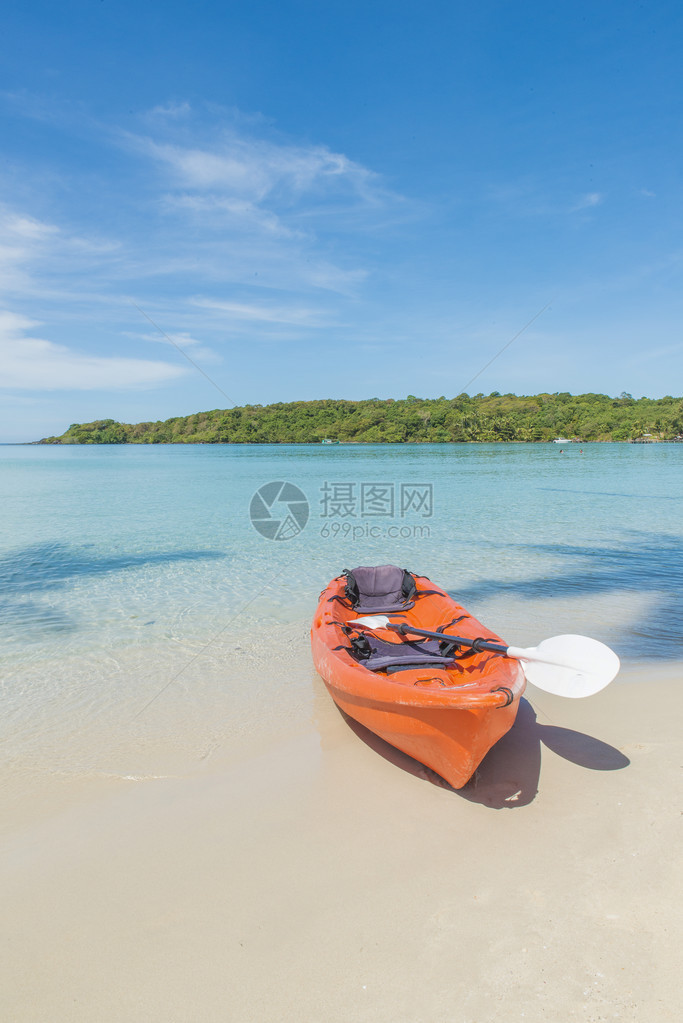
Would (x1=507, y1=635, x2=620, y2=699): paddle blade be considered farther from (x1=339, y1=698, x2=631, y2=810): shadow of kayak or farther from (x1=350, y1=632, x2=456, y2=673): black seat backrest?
(x1=350, y1=632, x2=456, y2=673): black seat backrest

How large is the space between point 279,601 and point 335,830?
4.79 m

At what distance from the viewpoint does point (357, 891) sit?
8.23 ft

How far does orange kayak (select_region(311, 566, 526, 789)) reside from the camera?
9.41 ft

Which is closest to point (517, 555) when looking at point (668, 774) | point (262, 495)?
point (668, 774)

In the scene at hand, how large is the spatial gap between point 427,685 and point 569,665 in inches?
32.8

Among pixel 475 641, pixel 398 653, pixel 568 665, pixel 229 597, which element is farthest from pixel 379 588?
pixel 229 597

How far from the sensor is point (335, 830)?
9.63 feet

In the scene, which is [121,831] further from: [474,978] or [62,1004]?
[474,978]

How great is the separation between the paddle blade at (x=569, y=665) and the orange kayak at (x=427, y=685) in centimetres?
18

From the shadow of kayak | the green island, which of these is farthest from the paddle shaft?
the green island

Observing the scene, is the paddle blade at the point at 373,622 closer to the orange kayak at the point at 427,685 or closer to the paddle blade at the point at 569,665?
the orange kayak at the point at 427,685

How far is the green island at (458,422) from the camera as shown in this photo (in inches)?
3543

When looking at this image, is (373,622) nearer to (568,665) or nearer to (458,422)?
(568,665)

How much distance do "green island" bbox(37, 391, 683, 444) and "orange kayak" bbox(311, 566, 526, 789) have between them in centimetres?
8154
